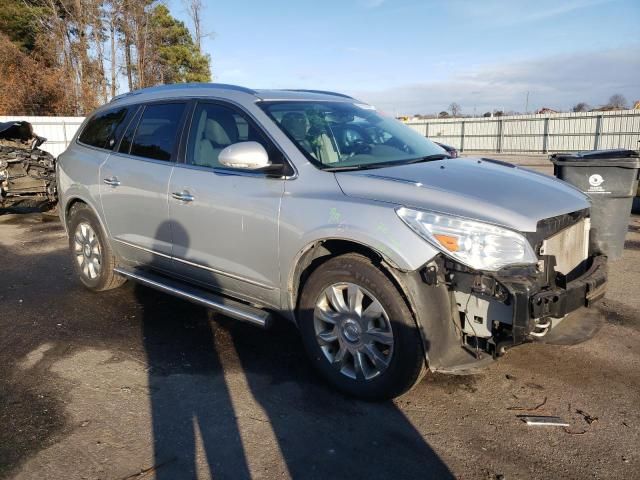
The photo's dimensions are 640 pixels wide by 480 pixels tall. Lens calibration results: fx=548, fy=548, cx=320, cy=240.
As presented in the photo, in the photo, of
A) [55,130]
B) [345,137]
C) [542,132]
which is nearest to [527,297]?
[345,137]

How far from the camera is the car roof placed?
13.4 ft

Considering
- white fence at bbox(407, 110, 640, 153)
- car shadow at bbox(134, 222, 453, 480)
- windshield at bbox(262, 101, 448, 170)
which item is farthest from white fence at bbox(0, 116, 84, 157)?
white fence at bbox(407, 110, 640, 153)

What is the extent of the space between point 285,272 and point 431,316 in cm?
104

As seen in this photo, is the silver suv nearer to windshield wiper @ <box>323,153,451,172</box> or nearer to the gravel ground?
windshield wiper @ <box>323,153,451,172</box>

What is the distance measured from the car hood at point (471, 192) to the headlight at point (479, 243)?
0.16ft

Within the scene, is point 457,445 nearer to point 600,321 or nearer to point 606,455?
point 606,455

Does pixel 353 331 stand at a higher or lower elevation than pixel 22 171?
lower

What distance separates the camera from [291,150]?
3.62 metres

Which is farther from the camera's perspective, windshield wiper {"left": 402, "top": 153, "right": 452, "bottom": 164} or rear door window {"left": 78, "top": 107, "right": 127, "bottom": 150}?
rear door window {"left": 78, "top": 107, "right": 127, "bottom": 150}

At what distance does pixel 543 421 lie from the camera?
315 centimetres

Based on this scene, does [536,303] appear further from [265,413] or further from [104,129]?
[104,129]

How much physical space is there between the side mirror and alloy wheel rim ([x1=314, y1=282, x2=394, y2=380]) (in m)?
0.92

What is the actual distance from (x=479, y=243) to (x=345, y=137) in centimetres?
152

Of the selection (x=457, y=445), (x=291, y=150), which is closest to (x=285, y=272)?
(x=291, y=150)
